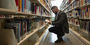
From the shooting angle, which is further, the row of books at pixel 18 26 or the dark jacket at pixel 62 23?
the dark jacket at pixel 62 23

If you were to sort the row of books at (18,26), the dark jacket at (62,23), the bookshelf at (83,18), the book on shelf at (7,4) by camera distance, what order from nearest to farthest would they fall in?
the book on shelf at (7,4)
the row of books at (18,26)
the bookshelf at (83,18)
the dark jacket at (62,23)

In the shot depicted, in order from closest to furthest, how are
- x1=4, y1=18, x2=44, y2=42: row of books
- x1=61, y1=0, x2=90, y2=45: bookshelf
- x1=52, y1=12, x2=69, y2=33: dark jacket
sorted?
x1=4, y1=18, x2=44, y2=42: row of books < x1=61, y1=0, x2=90, y2=45: bookshelf < x1=52, y1=12, x2=69, y2=33: dark jacket

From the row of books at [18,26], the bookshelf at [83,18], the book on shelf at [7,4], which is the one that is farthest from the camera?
the bookshelf at [83,18]

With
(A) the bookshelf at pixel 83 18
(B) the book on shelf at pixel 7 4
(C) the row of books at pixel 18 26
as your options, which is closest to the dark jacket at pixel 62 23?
(A) the bookshelf at pixel 83 18

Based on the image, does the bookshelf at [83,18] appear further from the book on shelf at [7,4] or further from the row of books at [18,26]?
the book on shelf at [7,4]

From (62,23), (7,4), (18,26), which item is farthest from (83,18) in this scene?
(7,4)

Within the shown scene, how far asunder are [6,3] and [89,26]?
2.97 meters

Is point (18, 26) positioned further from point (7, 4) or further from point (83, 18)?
point (83, 18)

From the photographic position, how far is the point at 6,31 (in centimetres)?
111

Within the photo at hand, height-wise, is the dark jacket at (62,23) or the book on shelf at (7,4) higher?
the book on shelf at (7,4)

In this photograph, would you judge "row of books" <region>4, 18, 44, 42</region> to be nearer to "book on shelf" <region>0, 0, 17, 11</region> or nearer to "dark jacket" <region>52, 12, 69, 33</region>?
"book on shelf" <region>0, 0, 17, 11</region>

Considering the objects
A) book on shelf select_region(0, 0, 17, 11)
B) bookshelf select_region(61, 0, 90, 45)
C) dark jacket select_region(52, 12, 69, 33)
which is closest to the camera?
book on shelf select_region(0, 0, 17, 11)

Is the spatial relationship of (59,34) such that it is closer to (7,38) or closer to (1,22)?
(1,22)

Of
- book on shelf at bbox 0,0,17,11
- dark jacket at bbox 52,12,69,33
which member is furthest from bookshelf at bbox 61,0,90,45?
book on shelf at bbox 0,0,17,11
